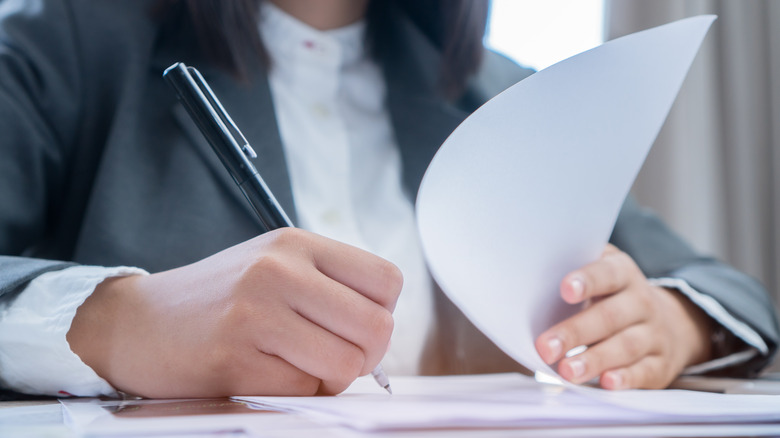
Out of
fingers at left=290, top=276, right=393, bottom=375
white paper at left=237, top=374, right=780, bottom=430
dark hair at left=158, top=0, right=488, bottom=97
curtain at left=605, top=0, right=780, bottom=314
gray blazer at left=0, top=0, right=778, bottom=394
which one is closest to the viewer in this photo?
white paper at left=237, top=374, right=780, bottom=430

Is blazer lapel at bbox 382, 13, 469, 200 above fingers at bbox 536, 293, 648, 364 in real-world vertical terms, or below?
above

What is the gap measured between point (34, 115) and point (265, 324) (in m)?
0.36

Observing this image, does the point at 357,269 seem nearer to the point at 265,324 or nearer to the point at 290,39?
the point at 265,324

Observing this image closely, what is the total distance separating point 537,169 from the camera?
344 mm

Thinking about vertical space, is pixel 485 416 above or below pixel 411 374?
above

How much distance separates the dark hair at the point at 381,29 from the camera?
617 millimetres

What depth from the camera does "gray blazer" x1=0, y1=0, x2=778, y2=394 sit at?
0.52 meters

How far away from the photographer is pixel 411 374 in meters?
0.59

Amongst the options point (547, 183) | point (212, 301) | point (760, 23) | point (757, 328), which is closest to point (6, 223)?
point (212, 301)

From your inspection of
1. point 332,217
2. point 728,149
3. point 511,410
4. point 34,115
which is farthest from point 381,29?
point 728,149

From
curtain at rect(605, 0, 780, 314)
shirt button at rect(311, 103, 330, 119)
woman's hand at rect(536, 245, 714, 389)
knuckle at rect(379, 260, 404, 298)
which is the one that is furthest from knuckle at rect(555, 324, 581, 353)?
curtain at rect(605, 0, 780, 314)

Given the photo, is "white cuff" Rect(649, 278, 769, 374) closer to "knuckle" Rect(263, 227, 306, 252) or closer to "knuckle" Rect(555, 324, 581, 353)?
"knuckle" Rect(555, 324, 581, 353)

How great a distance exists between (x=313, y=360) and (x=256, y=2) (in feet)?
1.58

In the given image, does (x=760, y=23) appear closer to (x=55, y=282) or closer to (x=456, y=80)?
(x=456, y=80)
